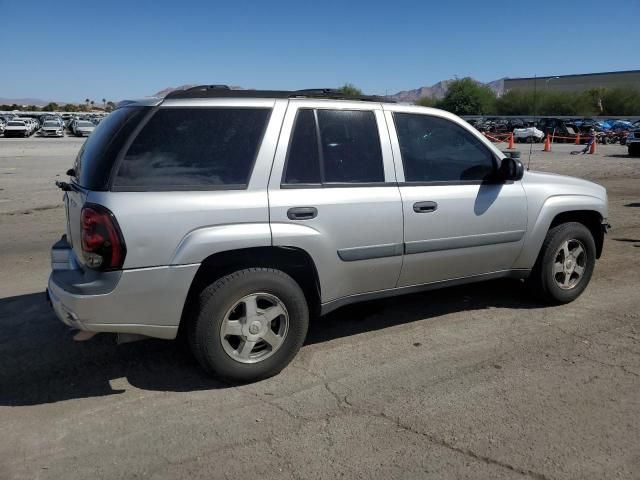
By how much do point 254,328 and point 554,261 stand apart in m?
2.89

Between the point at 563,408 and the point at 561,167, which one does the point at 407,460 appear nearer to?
the point at 563,408

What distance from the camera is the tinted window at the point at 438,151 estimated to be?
4387 mm

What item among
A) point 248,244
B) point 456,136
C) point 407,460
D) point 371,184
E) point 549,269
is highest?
point 456,136

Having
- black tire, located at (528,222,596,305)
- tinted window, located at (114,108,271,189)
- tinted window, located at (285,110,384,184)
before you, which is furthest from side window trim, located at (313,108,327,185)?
black tire, located at (528,222,596,305)

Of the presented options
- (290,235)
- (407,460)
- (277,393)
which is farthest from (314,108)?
(407,460)

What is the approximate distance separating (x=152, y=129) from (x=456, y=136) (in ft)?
7.99

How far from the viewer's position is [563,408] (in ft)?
11.5

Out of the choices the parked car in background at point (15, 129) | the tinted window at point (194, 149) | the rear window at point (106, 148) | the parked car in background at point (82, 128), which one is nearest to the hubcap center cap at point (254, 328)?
the tinted window at point (194, 149)

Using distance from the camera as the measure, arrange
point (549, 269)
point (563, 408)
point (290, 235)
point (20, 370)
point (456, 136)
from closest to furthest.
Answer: point (563, 408), point (290, 235), point (20, 370), point (456, 136), point (549, 269)

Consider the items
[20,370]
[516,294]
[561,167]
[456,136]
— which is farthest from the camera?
[561,167]

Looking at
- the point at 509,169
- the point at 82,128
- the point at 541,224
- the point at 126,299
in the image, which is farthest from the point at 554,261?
the point at 82,128

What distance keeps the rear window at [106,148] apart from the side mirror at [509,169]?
9.10 feet

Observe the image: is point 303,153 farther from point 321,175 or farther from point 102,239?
point 102,239

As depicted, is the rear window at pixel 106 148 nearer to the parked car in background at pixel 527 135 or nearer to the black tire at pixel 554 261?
the black tire at pixel 554 261
